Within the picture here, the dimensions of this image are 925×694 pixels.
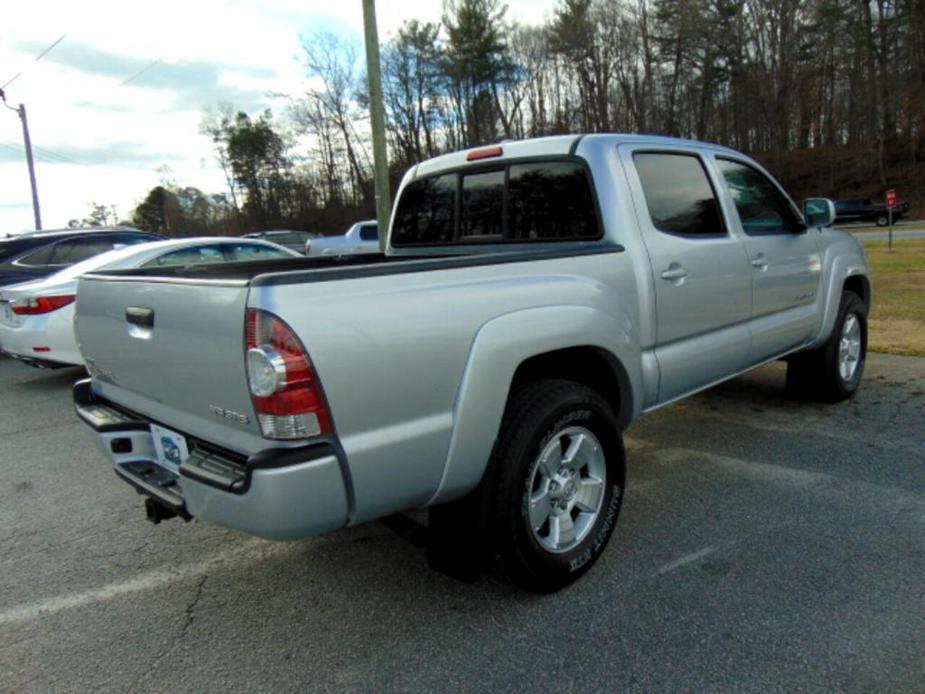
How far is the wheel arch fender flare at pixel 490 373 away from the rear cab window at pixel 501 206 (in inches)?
32.4

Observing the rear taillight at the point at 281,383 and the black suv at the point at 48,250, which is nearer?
the rear taillight at the point at 281,383

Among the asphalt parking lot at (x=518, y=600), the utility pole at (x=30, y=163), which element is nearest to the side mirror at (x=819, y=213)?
the asphalt parking lot at (x=518, y=600)

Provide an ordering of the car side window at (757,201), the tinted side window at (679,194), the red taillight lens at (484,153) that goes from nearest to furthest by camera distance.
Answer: the tinted side window at (679,194)
the red taillight lens at (484,153)
the car side window at (757,201)

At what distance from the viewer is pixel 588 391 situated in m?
2.75

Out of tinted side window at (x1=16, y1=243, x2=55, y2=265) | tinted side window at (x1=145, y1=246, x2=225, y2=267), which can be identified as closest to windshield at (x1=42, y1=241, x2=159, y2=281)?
tinted side window at (x1=145, y1=246, x2=225, y2=267)

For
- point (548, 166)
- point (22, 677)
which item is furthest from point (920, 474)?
point (22, 677)

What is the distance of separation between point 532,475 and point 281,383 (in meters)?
1.11

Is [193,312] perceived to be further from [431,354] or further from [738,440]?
[738,440]

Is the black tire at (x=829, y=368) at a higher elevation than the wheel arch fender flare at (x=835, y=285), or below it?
below

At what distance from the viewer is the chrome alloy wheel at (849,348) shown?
5023 mm

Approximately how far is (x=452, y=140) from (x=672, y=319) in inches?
2046

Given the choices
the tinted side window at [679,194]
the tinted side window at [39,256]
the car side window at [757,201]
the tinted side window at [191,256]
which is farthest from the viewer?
the tinted side window at [39,256]

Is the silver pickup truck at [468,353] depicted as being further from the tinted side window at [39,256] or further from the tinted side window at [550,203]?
the tinted side window at [39,256]

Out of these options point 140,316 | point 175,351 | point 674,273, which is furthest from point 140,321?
point 674,273
